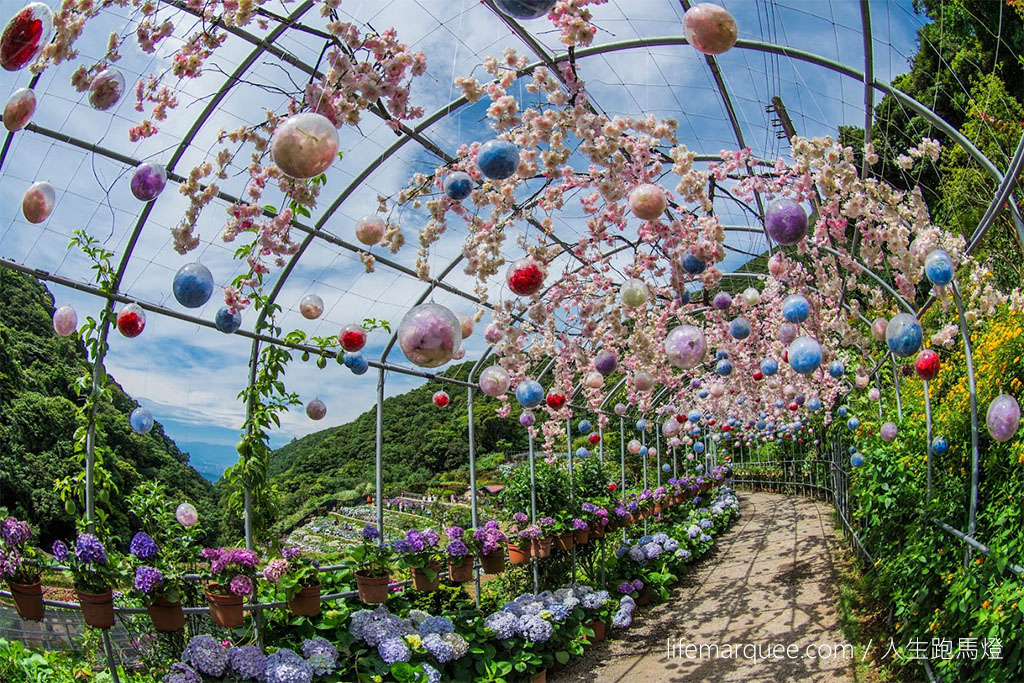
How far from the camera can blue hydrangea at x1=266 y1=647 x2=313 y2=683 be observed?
4.23 meters

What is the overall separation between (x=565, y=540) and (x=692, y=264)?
4.16 meters

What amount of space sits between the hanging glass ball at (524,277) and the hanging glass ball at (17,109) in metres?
2.16

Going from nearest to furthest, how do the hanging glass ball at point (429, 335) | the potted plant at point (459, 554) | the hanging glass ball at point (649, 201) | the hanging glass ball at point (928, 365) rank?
the hanging glass ball at point (429, 335)
the hanging glass ball at point (649, 201)
the hanging glass ball at point (928, 365)
the potted plant at point (459, 554)

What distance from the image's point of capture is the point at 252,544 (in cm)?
469

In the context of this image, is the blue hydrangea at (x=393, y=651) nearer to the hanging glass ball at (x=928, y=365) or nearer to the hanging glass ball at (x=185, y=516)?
the hanging glass ball at (x=185, y=516)

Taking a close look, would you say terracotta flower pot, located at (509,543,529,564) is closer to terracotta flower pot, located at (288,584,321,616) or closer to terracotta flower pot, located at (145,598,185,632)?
terracotta flower pot, located at (288,584,321,616)

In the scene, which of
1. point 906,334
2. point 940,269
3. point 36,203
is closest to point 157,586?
point 36,203

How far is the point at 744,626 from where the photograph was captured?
7402 millimetres

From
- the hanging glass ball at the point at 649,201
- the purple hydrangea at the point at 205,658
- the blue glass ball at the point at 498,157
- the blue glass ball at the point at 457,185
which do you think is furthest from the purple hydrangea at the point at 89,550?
the hanging glass ball at the point at 649,201

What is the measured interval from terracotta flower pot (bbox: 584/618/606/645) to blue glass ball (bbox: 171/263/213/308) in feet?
17.3

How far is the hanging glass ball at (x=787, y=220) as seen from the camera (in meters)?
3.41

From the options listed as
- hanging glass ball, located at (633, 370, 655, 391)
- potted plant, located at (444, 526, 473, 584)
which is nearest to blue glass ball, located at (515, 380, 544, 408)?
hanging glass ball, located at (633, 370, 655, 391)

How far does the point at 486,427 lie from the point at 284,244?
64.6 feet

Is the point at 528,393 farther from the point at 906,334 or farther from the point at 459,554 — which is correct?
the point at 906,334
